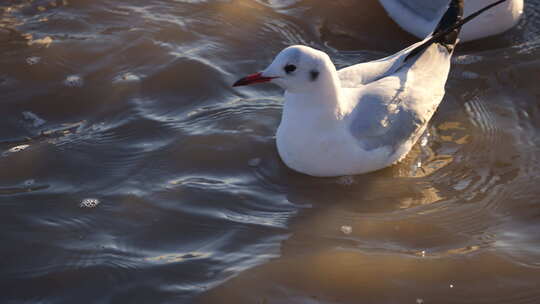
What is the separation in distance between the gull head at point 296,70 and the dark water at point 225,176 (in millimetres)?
760

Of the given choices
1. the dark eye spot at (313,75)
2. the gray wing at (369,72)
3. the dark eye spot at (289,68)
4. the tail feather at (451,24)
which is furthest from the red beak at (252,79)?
the tail feather at (451,24)

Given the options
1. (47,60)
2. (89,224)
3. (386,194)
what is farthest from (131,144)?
(386,194)

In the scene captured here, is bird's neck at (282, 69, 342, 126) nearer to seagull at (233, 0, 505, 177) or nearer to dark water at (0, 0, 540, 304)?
seagull at (233, 0, 505, 177)

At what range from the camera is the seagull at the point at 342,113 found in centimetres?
494

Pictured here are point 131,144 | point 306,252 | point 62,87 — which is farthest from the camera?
point 62,87

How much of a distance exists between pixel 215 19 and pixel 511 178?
3349 millimetres

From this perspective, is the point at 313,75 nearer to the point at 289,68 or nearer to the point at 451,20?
the point at 289,68

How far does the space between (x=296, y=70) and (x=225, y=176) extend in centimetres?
97

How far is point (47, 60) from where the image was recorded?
6480mm

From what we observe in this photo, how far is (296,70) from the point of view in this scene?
4922 millimetres

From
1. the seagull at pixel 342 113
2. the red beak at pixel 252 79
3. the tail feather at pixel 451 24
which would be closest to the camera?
the red beak at pixel 252 79

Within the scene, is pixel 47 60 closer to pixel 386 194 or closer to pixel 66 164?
pixel 66 164

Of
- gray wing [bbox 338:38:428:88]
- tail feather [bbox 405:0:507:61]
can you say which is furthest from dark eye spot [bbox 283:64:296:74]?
tail feather [bbox 405:0:507:61]

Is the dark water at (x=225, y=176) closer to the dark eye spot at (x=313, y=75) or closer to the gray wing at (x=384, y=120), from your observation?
the gray wing at (x=384, y=120)
